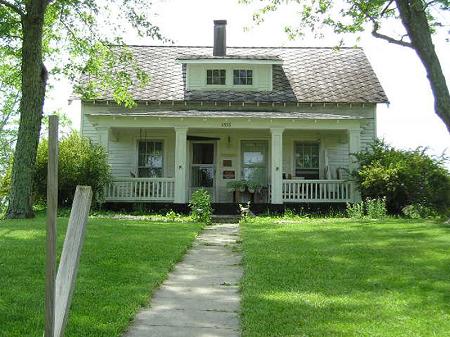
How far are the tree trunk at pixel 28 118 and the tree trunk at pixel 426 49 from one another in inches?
372

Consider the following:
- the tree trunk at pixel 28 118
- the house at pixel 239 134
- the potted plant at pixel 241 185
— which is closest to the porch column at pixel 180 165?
the house at pixel 239 134

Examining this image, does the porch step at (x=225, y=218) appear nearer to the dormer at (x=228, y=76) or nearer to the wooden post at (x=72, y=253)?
the dormer at (x=228, y=76)

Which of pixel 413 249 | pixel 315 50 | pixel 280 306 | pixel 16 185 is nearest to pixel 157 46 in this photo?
pixel 315 50

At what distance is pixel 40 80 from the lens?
48.9 feet

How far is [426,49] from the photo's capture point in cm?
1313

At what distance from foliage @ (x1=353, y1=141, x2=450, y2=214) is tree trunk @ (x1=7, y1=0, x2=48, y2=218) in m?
9.97

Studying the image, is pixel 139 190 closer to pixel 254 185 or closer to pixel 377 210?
pixel 254 185

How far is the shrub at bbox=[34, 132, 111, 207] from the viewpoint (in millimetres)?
17359

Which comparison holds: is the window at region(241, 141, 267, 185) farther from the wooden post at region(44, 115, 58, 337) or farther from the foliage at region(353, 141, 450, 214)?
the wooden post at region(44, 115, 58, 337)

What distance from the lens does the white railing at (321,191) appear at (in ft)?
61.0

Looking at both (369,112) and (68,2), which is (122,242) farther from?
(369,112)

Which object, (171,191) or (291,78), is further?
(291,78)

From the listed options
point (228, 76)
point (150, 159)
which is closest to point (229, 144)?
point (228, 76)

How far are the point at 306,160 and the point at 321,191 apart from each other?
269 cm
